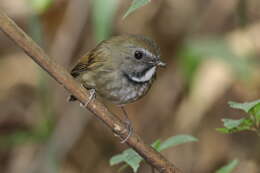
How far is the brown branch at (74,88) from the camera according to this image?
201 cm

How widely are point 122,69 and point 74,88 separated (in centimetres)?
131

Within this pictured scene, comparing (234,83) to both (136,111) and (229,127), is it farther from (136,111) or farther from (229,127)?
(229,127)

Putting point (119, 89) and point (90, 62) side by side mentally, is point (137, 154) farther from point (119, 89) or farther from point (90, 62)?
point (90, 62)

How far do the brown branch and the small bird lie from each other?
100cm

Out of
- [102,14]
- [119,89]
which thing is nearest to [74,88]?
[119,89]

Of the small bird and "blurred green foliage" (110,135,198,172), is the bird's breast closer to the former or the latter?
the small bird

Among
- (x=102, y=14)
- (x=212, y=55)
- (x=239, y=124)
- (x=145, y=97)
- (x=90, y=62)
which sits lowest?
(x=145, y=97)

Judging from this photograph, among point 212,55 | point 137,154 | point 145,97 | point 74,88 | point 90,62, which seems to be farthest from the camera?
point 145,97

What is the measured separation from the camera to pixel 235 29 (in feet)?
20.0

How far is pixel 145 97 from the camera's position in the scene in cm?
638

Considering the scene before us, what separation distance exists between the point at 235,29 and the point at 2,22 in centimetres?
439

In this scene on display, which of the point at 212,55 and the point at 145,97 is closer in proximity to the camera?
the point at 212,55

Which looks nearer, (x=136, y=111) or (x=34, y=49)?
(x=34, y=49)

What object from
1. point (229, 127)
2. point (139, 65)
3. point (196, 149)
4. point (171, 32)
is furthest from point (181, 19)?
point (229, 127)
